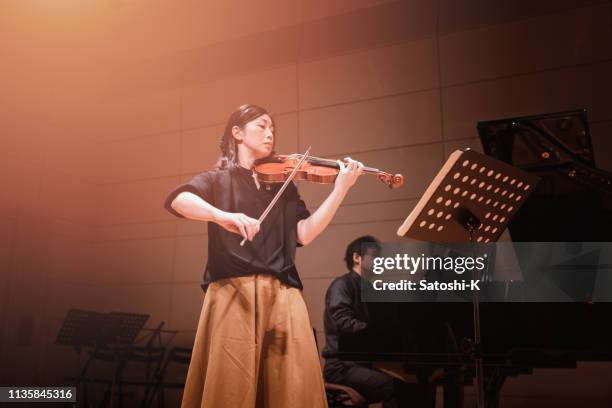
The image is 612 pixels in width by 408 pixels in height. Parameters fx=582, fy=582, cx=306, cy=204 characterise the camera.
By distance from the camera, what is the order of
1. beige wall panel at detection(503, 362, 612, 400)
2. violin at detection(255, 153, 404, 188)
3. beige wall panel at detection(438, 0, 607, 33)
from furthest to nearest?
beige wall panel at detection(438, 0, 607, 33) < beige wall panel at detection(503, 362, 612, 400) < violin at detection(255, 153, 404, 188)

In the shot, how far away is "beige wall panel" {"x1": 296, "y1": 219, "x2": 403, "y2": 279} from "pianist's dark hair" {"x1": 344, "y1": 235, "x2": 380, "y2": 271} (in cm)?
2

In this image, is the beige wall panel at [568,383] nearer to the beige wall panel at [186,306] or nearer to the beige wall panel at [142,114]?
the beige wall panel at [186,306]

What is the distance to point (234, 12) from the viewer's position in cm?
324

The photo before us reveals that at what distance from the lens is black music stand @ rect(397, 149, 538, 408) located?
1868mm

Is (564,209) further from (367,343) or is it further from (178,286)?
(178,286)

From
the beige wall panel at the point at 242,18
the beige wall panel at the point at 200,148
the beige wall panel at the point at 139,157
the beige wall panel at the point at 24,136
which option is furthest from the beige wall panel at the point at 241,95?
the beige wall panel at the point at 24,136

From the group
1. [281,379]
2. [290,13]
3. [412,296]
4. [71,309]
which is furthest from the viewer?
[290,13]

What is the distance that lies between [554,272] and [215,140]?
172cm

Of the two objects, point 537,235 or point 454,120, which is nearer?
point 537,235

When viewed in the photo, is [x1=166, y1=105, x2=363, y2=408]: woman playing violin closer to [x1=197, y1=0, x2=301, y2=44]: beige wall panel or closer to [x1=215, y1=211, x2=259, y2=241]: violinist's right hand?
[x1=215, y1=211, x2=259, y2=241]: violinist's right hand

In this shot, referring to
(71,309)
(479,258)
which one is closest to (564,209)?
(479,258)

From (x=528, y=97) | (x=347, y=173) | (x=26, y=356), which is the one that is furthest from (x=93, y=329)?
(x=528, y=97)

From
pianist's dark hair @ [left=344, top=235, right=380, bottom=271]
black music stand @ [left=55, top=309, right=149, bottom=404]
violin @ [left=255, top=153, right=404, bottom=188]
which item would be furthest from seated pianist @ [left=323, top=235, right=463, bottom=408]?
black music stand @ [left=55, top=309, right=149, bottom=404]

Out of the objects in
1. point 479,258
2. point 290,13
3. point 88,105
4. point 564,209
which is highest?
point 290,13
